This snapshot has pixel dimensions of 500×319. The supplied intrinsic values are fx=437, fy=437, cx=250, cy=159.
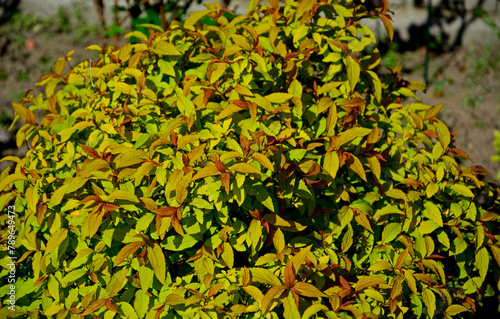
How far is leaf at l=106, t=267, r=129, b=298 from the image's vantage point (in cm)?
156

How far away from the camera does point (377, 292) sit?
1.58 meters

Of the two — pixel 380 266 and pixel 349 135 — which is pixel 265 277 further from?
pixel 349 135

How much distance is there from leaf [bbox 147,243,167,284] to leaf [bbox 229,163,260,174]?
0.41 m

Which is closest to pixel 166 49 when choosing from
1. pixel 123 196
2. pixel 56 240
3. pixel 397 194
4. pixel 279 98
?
pixel 279 98

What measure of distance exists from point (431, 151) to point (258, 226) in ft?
3.25

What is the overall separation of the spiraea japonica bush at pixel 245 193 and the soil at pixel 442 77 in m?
2.17

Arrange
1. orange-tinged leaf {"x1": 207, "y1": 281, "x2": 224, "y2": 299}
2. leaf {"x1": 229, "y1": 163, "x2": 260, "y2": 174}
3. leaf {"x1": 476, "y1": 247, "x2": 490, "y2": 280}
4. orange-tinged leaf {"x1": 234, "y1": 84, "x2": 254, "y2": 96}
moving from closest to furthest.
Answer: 1. leaf {"x1": 229, "y1": 163, "x2": 260, "y2": 174}
2. orange-tinged leaf {"x1": 207, "y1": 281, "x2": 224, "y2": 299}
3. orange-tinged leaf {"x1": 234, "y1": 84, "x2": 254, "y2": 96}
4. leaf {"x1": 476, "y1": 247, "x2": 490, "y2": 280}

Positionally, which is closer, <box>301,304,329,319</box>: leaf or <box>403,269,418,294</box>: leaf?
<box>301,304,329,319</box>: leaf

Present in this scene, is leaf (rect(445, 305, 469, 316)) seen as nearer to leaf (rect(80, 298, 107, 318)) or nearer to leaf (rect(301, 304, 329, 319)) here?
leaf (rect(301, 304, 329, 319))

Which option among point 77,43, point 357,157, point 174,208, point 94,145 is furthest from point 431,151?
point 77,43

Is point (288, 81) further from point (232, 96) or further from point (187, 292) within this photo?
point (187, 292)

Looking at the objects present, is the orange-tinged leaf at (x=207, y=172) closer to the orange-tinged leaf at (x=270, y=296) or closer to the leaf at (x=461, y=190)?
the orange-tinged leaf at (x=270, y=296)

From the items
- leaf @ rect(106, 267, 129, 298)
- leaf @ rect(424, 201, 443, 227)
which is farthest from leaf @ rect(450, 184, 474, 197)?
leaf @ rect(106, 267, 129, 298)

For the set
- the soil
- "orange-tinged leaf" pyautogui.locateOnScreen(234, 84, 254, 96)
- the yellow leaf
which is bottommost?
the soil
